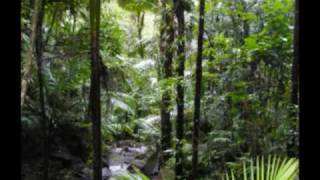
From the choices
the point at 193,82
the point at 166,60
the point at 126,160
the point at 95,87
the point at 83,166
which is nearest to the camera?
the point at 95,87

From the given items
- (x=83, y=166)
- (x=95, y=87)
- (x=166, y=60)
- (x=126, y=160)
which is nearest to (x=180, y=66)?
(x=166, y=60)

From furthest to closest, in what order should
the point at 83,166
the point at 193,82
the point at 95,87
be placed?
1. the point at 83,166
2. the point at 193,82
3. the point at 95,87

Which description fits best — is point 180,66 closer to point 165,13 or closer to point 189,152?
point 165,13

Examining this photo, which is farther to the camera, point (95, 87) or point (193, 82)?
point (193, 82)

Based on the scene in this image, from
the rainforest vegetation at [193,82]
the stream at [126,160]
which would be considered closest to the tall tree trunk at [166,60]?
the rainforest vegetation at [193,82]

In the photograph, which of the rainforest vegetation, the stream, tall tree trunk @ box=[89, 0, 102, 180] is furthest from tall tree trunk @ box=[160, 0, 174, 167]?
tall tree trunk @ box=[89, 0, 102, 180]

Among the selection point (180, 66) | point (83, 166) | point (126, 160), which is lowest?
point (126, 160)

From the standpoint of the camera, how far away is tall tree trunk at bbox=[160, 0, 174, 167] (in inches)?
166

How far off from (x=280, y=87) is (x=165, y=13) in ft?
4.60

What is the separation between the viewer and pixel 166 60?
4355 millimetres

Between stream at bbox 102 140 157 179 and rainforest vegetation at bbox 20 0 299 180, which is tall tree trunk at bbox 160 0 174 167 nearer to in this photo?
rainforest vegetation at bbox 20 0 299 180

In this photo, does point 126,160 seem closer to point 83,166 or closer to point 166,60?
point 83,166

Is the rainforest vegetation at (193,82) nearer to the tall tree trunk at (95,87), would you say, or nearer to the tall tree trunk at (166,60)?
the tall tree trunk at (166,60)

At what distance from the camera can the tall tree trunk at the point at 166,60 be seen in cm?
421
